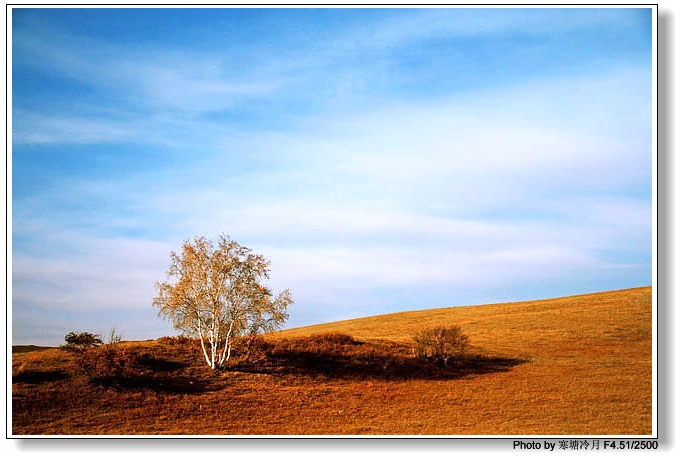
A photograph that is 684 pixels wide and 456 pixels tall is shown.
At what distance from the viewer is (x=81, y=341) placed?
2845 centimetres

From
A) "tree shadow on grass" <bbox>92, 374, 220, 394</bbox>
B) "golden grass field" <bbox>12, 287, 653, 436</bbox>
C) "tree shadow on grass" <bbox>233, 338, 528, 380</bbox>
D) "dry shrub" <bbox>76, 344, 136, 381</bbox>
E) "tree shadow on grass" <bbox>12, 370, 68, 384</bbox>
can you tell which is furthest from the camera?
"tree shadow on grass" <bbox>233, 338, 528, 380</bbox>

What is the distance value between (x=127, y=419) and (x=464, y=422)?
500 inches

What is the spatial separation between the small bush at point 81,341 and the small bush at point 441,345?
55.4 ft

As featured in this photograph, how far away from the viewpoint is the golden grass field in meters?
21.8

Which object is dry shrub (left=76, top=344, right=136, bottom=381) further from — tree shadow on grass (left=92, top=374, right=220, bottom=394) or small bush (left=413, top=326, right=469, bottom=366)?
small bush (left=413, top=326, right=469, bottom=366)

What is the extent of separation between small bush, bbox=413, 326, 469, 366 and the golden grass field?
37.2 inches

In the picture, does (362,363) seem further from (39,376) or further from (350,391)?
(39,376)

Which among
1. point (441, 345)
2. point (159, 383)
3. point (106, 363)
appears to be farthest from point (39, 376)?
point (441, 345)

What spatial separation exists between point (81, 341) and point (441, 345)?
18685 mm

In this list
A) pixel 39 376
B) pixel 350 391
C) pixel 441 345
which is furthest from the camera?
pixel 441 345

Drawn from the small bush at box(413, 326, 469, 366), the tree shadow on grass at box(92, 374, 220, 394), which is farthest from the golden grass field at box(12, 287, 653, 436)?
the small bush at box(413, 326, 469, 366)
